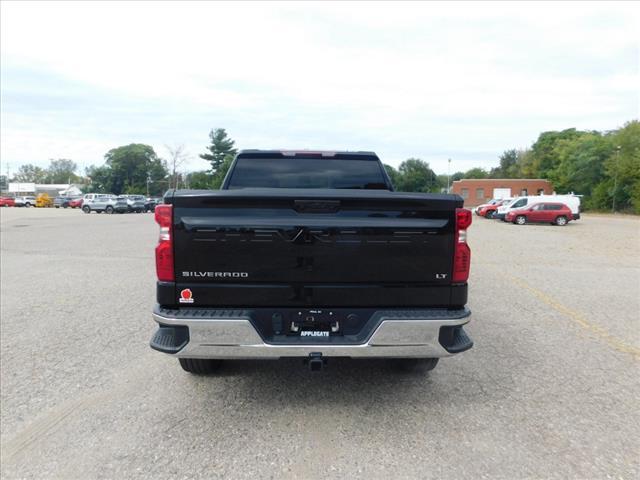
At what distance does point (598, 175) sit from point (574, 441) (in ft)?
230

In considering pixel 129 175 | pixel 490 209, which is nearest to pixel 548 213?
pixel 490 209

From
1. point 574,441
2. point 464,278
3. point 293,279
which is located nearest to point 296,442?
point 293,279

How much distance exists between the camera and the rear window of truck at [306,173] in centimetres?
489

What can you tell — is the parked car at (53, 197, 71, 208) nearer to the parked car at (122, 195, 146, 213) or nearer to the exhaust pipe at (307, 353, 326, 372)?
the parked car at (122, 195, 146, 213)

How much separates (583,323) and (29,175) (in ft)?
542

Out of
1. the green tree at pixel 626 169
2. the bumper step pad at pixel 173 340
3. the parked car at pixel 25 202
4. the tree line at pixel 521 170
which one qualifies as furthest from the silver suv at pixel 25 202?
the green tree at pixel 626 169

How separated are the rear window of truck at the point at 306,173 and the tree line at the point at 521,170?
21.9m

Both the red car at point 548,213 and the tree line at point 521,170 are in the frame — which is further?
the tree line at point 521,170

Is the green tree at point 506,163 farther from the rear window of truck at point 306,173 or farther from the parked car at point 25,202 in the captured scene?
the rear window of truck at point 306,173

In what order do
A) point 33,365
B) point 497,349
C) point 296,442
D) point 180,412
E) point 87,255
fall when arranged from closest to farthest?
point 296,442 → point 180,412 → point 33,365 → point 497,349 → point 87,255

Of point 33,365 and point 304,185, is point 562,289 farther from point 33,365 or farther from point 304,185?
point 33,365

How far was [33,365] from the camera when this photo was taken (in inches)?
170

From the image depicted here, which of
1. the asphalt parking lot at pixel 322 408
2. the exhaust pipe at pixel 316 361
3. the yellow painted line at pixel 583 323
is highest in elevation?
the exhaust pipe at pixel 316 361

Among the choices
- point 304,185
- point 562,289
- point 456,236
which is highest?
point 304,185
